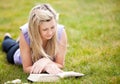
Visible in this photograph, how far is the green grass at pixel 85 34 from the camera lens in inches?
197

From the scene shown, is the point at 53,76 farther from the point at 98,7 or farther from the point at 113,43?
the point at 98,7

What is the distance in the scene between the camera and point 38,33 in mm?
4801

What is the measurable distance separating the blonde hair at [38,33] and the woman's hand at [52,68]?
152 mm

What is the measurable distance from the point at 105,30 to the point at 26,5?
4.45m

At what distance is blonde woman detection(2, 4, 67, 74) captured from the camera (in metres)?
A: 4.68

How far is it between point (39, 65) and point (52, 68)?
0.60ft

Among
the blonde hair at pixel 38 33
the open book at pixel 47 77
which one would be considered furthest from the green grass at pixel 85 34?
the blonde hair at pixel 38 33

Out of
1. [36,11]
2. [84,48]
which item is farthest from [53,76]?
[84,48]

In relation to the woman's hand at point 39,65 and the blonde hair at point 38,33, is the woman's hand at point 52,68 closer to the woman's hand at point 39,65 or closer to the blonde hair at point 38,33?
the woman's hand at point 39,65

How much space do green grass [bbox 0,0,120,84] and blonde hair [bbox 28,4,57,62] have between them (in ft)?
1.31

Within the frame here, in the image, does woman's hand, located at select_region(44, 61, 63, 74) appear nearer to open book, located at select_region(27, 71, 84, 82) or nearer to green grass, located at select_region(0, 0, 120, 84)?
open book, located at select_region(27, 71, 84, 82)

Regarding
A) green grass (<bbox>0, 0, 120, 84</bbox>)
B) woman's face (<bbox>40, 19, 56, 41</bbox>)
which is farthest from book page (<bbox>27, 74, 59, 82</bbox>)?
woman's face (<bbox>40, 19, 56, 41</bbox>)

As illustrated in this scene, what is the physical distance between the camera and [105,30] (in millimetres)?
7789

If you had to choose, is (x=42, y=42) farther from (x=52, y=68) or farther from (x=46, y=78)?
(x=46, y=78)
